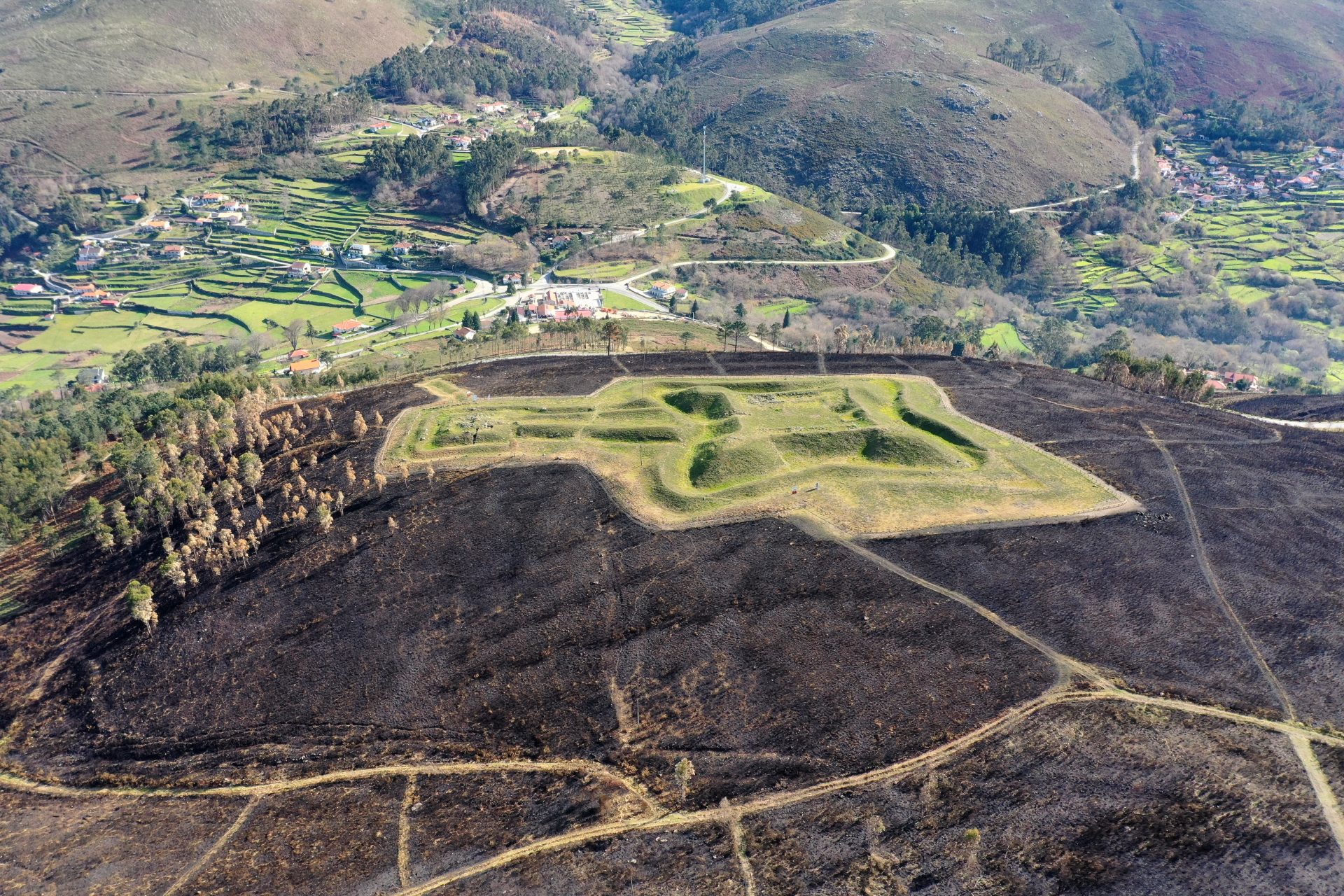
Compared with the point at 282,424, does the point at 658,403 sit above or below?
above

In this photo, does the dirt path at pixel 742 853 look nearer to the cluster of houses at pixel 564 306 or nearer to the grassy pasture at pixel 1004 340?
the cluster of houses at pixel 564 306

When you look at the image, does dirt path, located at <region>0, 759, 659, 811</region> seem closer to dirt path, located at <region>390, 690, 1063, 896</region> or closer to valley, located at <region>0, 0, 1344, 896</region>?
valley, located at <region>0, 0, 1344, 896</region>

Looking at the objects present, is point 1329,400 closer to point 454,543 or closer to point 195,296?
point 454,543

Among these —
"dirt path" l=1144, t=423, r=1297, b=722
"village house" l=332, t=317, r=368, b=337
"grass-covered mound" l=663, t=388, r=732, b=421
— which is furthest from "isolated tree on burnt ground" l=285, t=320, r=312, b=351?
"dirt path" l=1144, t=423, r=1297, b=722

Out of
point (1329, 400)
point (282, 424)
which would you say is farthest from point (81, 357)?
point (1329, 400)

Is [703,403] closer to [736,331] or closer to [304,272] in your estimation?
[736,331]

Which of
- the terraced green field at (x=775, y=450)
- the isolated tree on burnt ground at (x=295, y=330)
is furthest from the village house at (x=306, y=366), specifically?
the terraced green field at (x=775, y=450)
